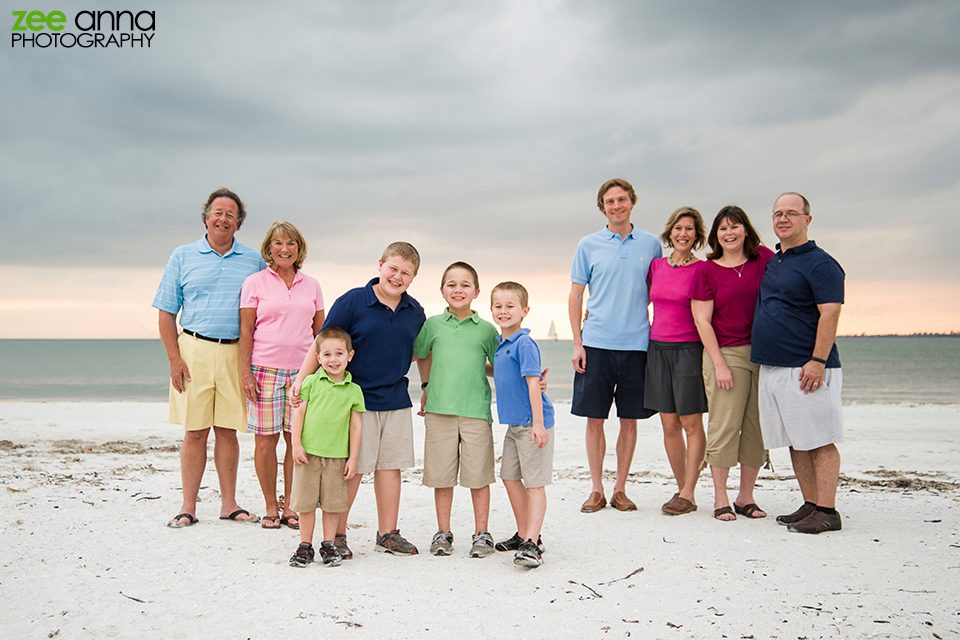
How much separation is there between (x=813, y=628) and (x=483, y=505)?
197cm

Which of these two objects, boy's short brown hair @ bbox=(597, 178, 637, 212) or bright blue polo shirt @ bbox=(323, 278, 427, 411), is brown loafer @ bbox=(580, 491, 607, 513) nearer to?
bright blue polo shirt @ bbox=(323, 278, 427, 411)

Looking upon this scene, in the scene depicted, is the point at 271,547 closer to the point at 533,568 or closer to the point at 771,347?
the point at 533,568

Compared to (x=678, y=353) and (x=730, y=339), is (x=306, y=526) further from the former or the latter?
(x=730, y=339)

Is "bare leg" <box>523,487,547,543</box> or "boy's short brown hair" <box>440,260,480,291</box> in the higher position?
"boy's short brown hair" <box>440,260,480,291</box>

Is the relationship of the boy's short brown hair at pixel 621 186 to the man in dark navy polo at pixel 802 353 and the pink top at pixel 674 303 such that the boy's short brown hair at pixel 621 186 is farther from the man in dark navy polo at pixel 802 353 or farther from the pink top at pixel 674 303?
the man in dark navy polo at pixel 802 353

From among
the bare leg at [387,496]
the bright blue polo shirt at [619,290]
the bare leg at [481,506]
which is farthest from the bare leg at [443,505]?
the bright blue polo shirt at [619,290]

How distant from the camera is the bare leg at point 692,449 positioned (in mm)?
4914

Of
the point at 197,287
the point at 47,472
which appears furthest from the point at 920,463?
the point at 47,472

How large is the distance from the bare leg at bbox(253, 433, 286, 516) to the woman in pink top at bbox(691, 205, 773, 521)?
3.37m

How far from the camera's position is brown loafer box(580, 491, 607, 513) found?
5.09 metres

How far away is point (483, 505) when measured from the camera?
4.09 m

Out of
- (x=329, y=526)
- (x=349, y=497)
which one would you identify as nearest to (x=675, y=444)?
(x=349, y=497)

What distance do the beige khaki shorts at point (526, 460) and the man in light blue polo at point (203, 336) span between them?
2.10 meters

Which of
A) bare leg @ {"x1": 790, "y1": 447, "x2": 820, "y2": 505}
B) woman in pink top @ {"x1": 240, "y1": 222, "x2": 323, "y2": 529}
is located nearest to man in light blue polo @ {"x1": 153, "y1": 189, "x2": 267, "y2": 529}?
woman in pink top @ {"x1": 240, "y1": 222, "x2": 323, "y2": 529}
